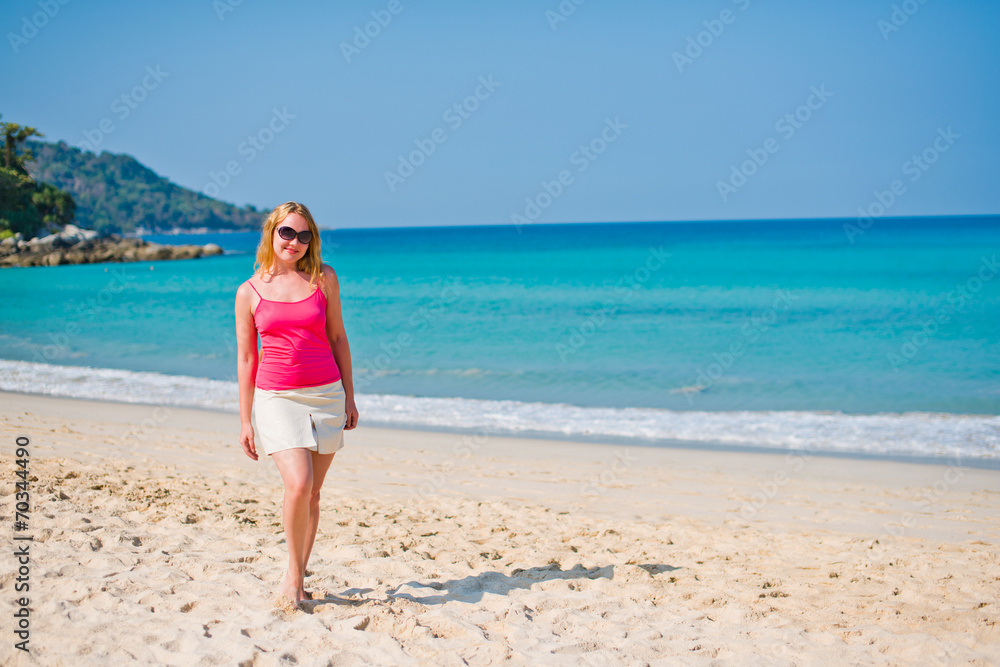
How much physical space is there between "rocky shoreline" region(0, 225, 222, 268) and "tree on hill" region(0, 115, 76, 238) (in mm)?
1726

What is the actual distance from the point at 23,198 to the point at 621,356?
65.9 meters

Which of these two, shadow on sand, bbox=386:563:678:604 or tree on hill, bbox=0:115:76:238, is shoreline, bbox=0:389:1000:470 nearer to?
shadow on sand, bbox=386:563:678:604

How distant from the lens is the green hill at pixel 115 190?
453 ft

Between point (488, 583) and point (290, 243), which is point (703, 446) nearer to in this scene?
point (488, 583)

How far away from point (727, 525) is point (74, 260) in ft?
202

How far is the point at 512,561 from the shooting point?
4.63m

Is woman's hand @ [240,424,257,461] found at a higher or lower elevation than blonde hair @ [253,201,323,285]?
lower

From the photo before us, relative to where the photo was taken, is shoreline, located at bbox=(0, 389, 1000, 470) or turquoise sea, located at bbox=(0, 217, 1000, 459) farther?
turquoise sea, located at bbox=(0, 217, 1000, 459)

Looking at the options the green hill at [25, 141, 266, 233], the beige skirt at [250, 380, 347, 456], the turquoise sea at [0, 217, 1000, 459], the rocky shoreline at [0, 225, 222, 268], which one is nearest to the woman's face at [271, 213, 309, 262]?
the beige skirt at [250, 380, 347, 456]

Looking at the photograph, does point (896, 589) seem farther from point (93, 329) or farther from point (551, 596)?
point (93, 329)

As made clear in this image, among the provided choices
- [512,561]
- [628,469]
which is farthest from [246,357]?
[628,469]

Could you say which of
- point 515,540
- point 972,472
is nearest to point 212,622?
point 515,540

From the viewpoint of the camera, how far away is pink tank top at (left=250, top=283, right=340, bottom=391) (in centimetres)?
330

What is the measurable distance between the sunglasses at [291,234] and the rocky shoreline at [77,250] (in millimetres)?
59990
